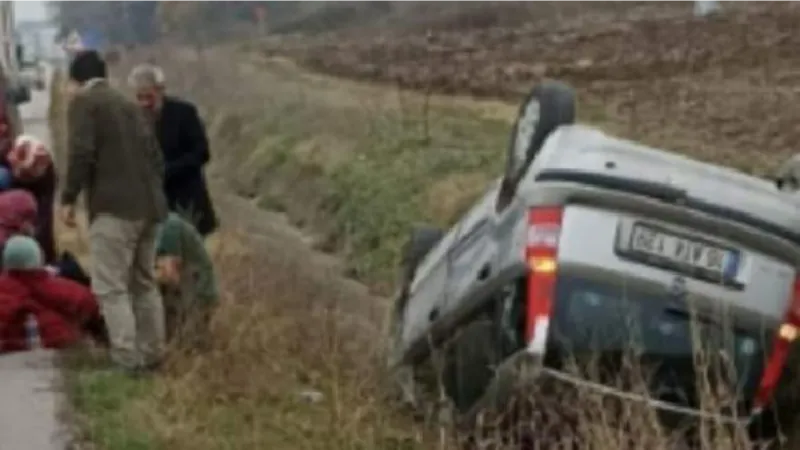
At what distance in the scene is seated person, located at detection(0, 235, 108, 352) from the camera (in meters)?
11.1

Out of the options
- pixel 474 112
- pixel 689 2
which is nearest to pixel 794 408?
pixel 474 112

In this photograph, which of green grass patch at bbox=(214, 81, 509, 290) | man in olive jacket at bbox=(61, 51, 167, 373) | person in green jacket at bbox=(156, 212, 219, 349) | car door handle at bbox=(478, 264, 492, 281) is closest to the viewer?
car door handle at bbox=(478, 264, 492, 281)

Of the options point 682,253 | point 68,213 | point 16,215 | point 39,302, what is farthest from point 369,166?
point 682,253

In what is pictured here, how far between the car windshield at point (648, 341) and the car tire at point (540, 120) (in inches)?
58.7

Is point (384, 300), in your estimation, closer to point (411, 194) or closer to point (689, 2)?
point (411, 194)

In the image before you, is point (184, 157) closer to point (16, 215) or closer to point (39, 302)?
point (16, 215)

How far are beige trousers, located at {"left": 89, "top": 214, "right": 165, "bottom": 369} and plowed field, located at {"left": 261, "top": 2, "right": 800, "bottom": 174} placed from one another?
7568 millimetres

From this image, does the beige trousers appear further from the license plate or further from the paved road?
the license plate

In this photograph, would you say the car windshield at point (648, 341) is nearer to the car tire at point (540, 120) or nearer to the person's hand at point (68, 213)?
the car tire at point (540, 120)

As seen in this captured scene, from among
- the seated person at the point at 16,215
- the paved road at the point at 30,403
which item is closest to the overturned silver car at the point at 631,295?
the paved road at the point at 30,403

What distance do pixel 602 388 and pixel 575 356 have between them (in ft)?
0.59

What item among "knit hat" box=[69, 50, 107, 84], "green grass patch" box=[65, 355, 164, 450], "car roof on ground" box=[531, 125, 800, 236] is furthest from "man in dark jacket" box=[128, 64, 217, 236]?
"car roof on ground" box=[531, 125, 800, 236]

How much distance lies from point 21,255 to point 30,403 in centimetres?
134

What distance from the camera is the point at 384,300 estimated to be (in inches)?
631
